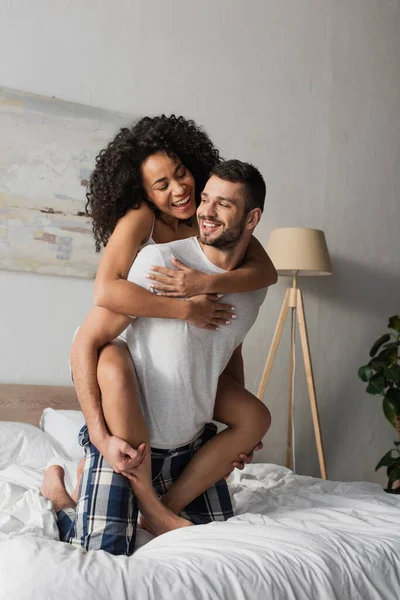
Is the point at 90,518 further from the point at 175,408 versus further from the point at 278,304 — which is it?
the point at 278,304

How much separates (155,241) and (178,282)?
0.33 meters

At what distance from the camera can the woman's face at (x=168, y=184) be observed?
A: 75.0 inches

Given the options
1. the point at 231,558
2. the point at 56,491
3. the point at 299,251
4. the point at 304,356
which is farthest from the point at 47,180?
the point at 231,558

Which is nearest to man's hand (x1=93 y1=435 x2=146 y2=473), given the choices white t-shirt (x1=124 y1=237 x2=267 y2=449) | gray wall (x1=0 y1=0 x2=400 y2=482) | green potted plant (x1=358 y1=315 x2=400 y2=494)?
white t-shirt (x1=124 y1=237 x2=267 y2=449)

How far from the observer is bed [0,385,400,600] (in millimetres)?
1127

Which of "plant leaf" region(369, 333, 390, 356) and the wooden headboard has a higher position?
"plant leaf" region(369, 333, 390, 356)

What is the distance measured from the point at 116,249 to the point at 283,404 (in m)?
2.21

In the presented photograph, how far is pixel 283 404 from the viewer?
3764mm

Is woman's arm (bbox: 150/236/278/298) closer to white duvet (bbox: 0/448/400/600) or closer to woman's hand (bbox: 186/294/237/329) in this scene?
woman's hand (bbox: 186/294/237/329)

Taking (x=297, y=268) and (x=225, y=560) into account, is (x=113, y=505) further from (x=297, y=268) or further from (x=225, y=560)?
(x=297, y=268)

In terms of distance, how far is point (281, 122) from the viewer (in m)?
3.78

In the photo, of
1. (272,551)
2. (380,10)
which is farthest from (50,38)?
(272,551)

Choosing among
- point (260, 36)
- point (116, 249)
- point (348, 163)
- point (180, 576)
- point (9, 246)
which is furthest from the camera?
point (348, 163)

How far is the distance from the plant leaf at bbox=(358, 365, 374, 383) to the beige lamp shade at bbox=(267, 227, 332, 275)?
0.62 m
